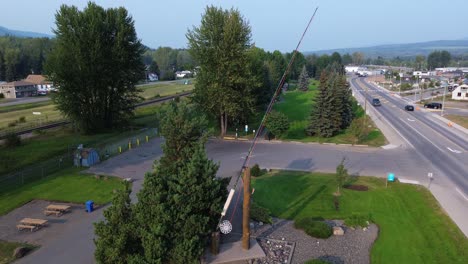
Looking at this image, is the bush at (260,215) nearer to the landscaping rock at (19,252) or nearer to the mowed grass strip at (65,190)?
the mowed grass strip at (65,190)

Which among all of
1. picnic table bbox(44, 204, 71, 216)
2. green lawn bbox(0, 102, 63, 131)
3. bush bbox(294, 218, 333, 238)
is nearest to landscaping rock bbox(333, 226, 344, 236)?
bush bbox(294, 218, 333, 238)

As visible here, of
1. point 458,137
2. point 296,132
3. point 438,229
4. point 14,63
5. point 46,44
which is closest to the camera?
point 438,229

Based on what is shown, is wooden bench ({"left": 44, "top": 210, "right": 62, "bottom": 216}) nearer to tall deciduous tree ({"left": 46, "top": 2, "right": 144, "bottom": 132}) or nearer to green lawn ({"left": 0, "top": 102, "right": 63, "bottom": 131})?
tall deciduous tree ({"left": 46, "top": 2, "right": 144, "bottom": 132})

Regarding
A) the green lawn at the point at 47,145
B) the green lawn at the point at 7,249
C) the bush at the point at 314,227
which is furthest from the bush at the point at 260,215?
the green lawn at the point at 47,145

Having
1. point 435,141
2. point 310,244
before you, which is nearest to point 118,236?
point 310,244

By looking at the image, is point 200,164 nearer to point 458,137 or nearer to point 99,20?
point 99,20

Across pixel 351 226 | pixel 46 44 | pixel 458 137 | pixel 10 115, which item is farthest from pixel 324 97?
pixel 46 44
